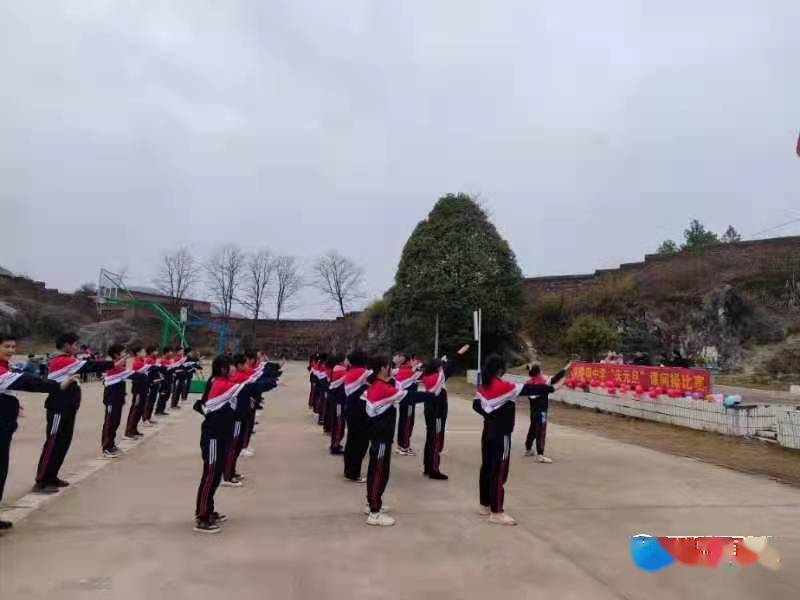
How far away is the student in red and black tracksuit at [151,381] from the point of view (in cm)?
1059

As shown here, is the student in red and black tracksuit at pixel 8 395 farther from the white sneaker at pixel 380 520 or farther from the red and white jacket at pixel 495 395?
the red and white jacket at pixel 495 395

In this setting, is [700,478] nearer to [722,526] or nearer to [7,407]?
[722,526]

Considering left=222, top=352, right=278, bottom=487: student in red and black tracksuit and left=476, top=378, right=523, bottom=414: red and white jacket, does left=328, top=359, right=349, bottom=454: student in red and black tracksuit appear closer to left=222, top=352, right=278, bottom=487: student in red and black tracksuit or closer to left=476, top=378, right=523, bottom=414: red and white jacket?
left=222, top=352, right=278, bottom=487: student in red and black tracksuit

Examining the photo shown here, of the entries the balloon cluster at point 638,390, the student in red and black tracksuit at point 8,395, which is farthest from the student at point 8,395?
the balloon cluster at point 638,390

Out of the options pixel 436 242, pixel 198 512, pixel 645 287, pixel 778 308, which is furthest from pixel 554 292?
pixel 198 512

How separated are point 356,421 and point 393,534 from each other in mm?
2537

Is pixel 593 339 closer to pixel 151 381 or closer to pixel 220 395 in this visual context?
pixel 151 381

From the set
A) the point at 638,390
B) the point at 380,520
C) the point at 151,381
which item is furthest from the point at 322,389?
the point at 638,390

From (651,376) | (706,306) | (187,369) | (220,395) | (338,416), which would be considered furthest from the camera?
(706,306)

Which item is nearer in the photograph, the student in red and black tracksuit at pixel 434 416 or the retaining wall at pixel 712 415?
the student in red and black tracksuit at pixel 434 416

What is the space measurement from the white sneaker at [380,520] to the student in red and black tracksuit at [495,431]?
964 millimetres

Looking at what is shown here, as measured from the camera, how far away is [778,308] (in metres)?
24.5

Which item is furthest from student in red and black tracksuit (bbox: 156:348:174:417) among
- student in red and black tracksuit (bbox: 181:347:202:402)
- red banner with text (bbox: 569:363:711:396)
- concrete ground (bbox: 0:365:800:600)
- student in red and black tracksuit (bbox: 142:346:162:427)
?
red banner with text (bbox: 569:363:711:396)

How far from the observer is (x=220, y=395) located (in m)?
5.20
